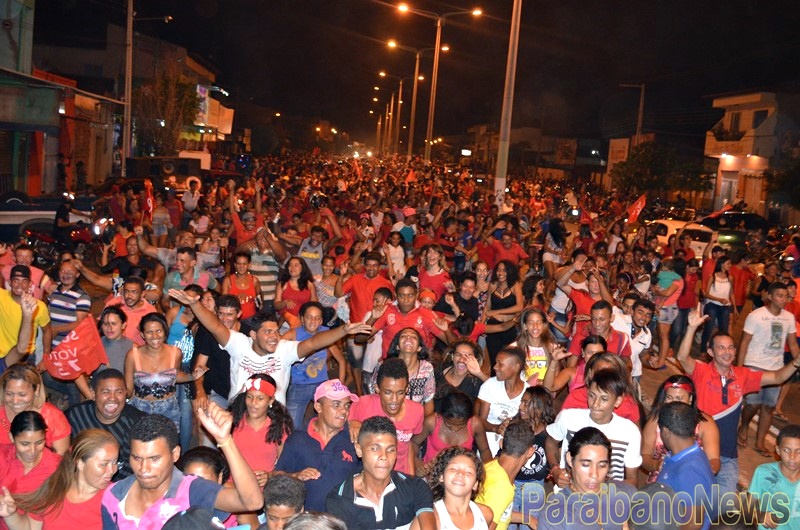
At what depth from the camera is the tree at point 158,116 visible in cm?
4476

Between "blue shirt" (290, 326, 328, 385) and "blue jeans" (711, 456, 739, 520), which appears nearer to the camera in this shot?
"blue jeans" (711, 456, 739, 520)

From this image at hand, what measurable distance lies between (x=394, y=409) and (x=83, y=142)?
34.1m

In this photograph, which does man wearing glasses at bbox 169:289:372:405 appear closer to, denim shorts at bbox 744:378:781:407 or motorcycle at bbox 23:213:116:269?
denim shorts at bbox 744:378:781:407

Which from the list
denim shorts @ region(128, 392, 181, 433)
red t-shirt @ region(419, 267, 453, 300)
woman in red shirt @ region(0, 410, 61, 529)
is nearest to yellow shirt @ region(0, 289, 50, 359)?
denim shorts @ region(128, 392, 181, 433)

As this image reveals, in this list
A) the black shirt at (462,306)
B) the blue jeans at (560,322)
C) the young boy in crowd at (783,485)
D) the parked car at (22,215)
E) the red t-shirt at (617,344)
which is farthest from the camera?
the parked car at (22,215)

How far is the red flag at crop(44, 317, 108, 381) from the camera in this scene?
6.93 meters

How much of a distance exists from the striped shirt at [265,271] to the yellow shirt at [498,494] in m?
6.10

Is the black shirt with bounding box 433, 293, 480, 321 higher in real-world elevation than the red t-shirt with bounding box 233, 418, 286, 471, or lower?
higher

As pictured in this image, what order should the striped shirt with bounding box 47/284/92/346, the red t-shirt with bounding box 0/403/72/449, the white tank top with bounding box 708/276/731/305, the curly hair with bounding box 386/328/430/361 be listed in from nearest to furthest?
the red t-shirt with bounding box 0/403/72/449 < the curly hair with bounding box 386/328/430/361 < the striped shirt with bounding box 47/284/92/346 < the white tank top with bounding box 708/276/731/305

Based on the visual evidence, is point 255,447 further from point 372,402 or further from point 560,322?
point 560,322

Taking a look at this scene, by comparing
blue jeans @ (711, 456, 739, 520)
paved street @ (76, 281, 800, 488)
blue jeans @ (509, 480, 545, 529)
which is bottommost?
paved street @ (76, 281, 800, 488)

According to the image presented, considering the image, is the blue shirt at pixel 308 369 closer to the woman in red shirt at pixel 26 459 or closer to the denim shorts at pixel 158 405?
the denim shorts at pixel 158 405

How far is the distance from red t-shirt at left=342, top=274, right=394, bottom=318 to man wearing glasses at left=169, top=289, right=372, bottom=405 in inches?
110

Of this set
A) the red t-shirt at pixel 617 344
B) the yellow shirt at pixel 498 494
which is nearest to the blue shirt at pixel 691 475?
the yellow shirt at pixel 498 494
